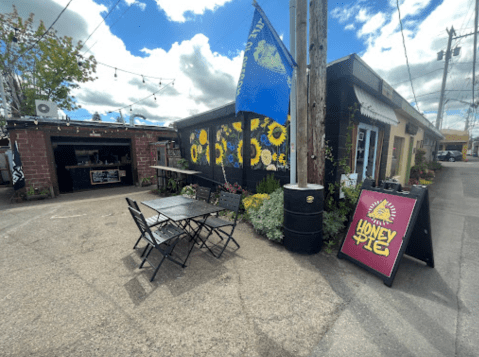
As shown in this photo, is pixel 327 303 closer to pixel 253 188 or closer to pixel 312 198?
A: pixel 312 198

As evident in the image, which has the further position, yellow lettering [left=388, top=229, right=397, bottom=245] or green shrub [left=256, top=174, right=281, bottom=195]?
green shrub [left=256, top=174, right=281, bottom=195]

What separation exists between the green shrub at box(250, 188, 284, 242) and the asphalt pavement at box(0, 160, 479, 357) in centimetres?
25

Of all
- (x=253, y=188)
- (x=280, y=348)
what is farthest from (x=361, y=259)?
(x=253, y=188)

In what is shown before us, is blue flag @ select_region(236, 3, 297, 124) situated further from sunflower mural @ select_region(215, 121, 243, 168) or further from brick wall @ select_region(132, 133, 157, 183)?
brick wall @ select_region(132, 133, 157, 183)

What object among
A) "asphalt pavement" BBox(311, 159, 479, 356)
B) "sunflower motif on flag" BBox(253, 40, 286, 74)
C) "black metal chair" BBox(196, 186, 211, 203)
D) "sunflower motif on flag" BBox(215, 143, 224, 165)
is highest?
"sunflower motif on flag" BBox(253, 40, 286, 74)

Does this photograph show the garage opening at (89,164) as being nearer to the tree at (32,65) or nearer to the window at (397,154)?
the tree at (32,65)

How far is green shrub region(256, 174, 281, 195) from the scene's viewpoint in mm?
5047

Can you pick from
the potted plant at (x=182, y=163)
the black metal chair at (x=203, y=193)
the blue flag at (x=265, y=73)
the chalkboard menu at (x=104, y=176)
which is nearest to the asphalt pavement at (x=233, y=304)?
the black metal chair at (x=203, y=193)

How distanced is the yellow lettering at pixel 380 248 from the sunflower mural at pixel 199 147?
604 centimetres

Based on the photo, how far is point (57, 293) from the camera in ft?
8.21

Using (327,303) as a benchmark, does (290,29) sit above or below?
above

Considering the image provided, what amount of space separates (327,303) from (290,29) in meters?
4.21

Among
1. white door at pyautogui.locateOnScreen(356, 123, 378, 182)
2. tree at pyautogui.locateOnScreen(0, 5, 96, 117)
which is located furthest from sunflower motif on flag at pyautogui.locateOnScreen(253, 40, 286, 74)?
tree at pyautogui.locateOnScreen(0, 5, 96, 117)

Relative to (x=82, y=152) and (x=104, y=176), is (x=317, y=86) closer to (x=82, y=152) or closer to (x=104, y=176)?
(x=104, y=176)
